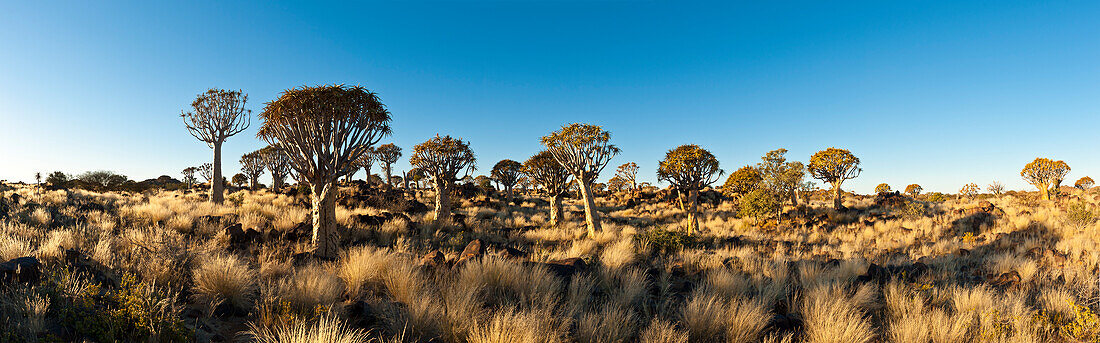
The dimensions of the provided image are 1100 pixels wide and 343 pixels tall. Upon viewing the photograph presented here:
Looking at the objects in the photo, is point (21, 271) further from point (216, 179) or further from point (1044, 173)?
point (1044, 173)

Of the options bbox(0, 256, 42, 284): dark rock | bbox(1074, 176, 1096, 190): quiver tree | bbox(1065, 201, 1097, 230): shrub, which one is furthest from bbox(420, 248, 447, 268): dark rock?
bbox(1074, 176, 1096, 190): quiver tree

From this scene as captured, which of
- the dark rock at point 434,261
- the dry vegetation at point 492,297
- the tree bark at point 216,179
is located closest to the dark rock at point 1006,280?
the dry vegetation at point 492,297

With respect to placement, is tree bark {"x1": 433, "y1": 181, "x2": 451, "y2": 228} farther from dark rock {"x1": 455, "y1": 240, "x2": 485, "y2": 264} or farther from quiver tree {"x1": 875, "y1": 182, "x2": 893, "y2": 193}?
quiver tree {"x1": 875, "y1": 182, "x2": 893, "y2": 193}

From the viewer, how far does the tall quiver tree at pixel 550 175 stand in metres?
21.0

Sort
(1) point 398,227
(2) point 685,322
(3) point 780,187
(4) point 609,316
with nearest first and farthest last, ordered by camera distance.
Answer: (4) point 609,316
(2) point 685,322
(1) point 398,227
(3) point 780,187

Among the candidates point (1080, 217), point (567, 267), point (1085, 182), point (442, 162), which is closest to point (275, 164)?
point (442, 162)

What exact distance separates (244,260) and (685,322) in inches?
291

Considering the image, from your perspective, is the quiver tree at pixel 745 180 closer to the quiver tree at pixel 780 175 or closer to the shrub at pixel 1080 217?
the quiver tree at pixel 780 175

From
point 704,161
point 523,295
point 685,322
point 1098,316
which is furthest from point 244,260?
point 704,161

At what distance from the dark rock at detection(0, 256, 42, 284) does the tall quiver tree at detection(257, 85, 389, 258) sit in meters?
4.20

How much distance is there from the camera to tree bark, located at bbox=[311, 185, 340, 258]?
29.5 feet

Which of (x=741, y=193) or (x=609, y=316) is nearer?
(x=609, y=316)

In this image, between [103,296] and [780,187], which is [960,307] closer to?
[103,296]

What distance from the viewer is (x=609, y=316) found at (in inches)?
178
